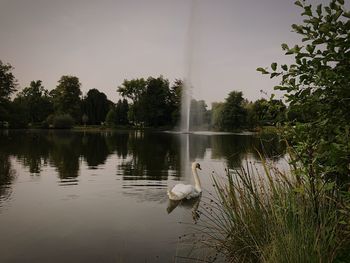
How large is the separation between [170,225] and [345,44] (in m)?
6.71

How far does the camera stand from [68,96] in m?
108

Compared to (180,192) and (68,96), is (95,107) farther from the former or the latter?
(180,192)

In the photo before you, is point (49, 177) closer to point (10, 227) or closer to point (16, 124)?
point (10, 227)

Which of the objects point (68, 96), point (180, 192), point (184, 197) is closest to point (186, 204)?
point (184, 197)

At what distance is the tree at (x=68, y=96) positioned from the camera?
107m

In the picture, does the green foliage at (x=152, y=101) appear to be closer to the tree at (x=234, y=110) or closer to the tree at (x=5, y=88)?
the tree at (x=234, y=110)

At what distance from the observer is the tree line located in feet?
265

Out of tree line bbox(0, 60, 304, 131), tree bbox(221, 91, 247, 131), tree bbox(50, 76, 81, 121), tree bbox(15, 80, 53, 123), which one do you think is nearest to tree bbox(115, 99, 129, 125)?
tree line bbox(0, 60, 304, 131)

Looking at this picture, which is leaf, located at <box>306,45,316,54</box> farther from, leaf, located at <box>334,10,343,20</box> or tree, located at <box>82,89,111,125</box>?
tree, located at <box>82,89,111,125</box>

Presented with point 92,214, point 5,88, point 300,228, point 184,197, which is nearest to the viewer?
point 300,228

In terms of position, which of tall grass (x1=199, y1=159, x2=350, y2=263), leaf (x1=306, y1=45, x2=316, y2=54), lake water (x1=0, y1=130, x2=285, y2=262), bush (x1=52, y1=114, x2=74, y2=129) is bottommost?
lake water (x1=0, y1=130, x2=285, y2=262)

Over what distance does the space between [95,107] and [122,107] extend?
1112 cm

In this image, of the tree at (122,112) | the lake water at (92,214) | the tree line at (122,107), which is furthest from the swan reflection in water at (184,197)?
the tree at (122,112)

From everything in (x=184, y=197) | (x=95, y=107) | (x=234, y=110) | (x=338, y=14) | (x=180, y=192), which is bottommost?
(x=184, y=197)
